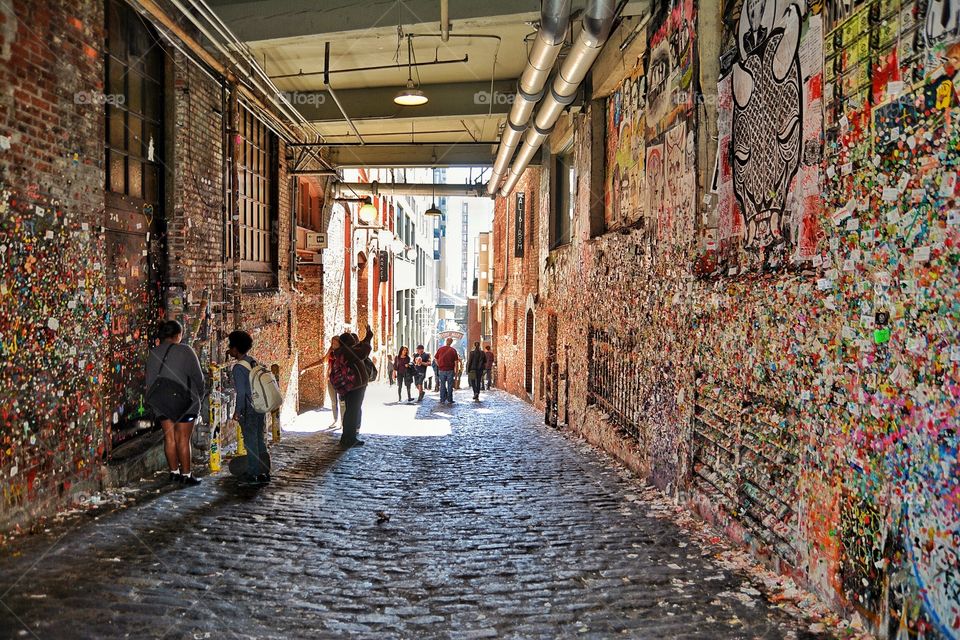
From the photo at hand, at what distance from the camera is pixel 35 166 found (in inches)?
210

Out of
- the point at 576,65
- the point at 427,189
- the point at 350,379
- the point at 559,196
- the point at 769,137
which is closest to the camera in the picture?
the point at 769,137

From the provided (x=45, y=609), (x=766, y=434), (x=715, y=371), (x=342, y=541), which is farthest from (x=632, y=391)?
(x=45, y=609)

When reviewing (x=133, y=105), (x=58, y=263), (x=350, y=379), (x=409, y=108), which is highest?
(x=409, y=108)

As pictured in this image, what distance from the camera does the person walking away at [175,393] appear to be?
653 centimetres

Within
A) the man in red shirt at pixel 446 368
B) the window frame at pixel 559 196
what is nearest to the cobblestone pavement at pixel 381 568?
the window frame at pixel 559 196

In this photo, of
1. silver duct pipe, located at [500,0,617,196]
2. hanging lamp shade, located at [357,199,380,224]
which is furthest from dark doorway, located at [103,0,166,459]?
hanging lamp shade, located at [357,199,380,224]

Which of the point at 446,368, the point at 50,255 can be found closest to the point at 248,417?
the point at 50,255

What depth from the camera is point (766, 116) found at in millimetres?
4930

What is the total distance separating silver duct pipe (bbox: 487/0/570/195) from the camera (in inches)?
255

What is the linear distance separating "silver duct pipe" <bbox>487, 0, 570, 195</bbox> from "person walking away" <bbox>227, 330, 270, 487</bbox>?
13.4 feet

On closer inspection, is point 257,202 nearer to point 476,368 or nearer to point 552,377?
point 552,377

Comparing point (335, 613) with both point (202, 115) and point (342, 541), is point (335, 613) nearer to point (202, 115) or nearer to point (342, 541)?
point (342, 541)

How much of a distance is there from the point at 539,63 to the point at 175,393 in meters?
5.00

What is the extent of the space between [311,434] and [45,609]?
7106 millimetres
